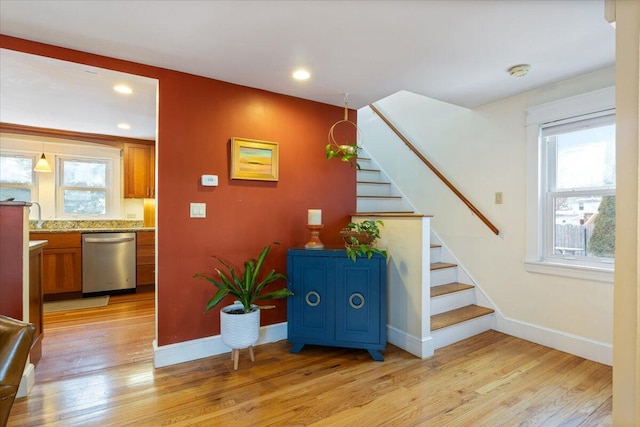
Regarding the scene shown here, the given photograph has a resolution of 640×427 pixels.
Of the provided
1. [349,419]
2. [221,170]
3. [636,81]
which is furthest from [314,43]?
[349,419]

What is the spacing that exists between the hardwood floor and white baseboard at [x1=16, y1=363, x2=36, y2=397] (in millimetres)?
46

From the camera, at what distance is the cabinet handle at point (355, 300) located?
2511 mm

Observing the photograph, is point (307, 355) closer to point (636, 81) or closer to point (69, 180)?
point (636, 81)

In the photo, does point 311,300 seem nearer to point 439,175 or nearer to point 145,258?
point 439,175

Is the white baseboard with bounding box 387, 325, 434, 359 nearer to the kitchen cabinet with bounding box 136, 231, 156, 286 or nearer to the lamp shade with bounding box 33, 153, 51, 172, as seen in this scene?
the kitchen cabinet with bounding box 136, 231, 156, 286

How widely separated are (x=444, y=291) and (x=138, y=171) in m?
4.57

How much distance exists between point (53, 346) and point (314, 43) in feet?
10.5

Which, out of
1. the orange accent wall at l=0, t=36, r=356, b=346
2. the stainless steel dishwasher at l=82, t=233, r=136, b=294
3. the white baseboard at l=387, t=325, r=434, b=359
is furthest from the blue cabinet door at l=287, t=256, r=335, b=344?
the stainless steel dishwasher at l=82, t=233, r=136, b=294

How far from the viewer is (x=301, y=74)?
2.50m

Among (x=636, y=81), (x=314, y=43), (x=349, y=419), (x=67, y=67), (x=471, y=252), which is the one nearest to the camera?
(x=636, y=81)

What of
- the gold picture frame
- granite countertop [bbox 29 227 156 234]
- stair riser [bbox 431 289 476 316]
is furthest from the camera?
granite countertop [bbox 29 227 156 234]

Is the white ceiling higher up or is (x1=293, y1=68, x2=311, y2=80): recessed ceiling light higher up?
the white ceiling

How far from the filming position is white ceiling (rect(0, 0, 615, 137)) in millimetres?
1705

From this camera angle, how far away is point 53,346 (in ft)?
8.81
